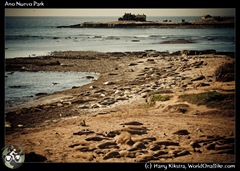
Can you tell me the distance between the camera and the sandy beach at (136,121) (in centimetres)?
682

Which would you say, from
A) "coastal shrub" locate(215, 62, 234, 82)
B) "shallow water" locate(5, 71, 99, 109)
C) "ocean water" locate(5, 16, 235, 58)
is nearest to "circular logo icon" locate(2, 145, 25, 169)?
"shallow water" locate(5, 71, 99, 109)

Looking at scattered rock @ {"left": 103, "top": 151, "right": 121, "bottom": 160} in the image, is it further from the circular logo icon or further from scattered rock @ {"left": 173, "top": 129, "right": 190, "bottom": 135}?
the circular logo icon

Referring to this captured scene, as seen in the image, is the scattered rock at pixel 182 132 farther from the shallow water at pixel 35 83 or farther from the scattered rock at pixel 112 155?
the shallow water at pixel 35 83

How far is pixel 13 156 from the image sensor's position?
277 inches

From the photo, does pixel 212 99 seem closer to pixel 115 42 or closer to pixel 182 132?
pixel 182 132

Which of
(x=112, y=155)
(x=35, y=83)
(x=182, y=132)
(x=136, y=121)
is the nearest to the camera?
(x=112, y=155)

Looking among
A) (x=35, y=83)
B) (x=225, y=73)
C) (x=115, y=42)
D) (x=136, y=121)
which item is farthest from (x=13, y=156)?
(x=115, y=42)

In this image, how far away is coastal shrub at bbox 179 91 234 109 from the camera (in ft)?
30.0

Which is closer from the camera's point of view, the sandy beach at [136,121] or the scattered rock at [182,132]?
the sandy beach at [136,121]

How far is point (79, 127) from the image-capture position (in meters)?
8.35

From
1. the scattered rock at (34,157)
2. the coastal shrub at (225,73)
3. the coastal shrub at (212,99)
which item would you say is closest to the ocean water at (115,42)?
the coastal shrub at (225,73)

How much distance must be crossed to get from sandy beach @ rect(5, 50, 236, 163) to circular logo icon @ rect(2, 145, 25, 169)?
22 cm

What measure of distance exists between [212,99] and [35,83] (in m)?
9.53

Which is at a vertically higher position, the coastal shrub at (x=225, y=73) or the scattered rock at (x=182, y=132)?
the coastal shrub at (x=225, y=73)
